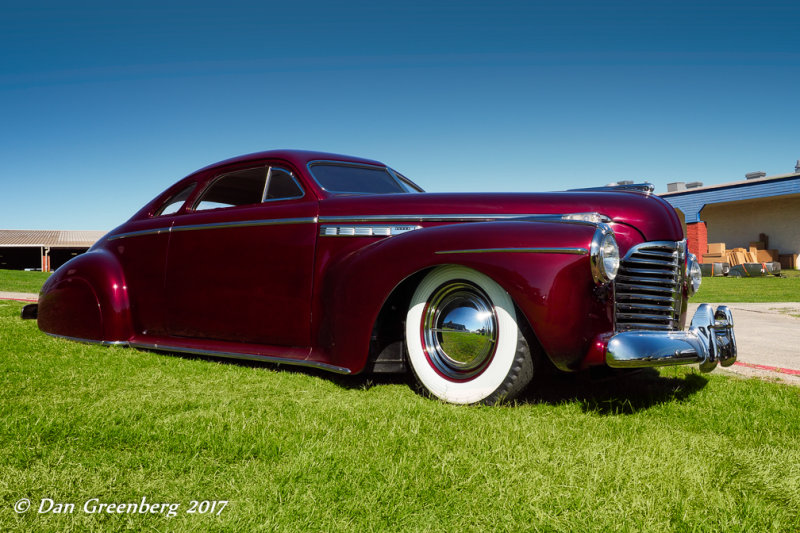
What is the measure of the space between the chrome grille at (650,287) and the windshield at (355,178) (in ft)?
6.15

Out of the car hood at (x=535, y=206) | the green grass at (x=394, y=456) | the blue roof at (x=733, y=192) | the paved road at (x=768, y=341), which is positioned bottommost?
the paved road at (x=768, y=341)

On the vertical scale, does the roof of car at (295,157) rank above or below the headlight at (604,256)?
above

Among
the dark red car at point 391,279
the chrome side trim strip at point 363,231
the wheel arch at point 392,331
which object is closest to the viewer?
the dark red car at point 391,279

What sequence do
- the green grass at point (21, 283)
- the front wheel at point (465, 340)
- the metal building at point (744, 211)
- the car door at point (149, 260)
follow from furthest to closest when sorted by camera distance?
the metal building at point (744, 211), the green grass at point (21, 283), the car door at point (149, 260), the front wheel at point (465, 340)

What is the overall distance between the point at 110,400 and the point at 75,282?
202 centimetres

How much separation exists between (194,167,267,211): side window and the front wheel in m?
1.68

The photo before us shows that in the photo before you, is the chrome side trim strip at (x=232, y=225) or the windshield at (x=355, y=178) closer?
the chrome side trim strip at (x=232, y=225)

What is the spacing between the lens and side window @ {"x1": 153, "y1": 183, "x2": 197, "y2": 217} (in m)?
4.51

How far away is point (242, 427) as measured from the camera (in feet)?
8.34

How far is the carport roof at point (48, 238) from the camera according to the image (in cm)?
3342

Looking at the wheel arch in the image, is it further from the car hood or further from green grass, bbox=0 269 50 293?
green grass, bbox=0 269 50 293

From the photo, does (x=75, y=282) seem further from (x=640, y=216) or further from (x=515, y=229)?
(x=640, y=216)

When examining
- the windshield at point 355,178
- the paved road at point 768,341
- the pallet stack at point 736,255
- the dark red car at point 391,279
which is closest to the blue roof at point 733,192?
the pallet stack at point 736,255

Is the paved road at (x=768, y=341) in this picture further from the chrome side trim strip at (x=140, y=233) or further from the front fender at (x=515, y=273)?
the chrome side trim strip at (x=140, y=233)
